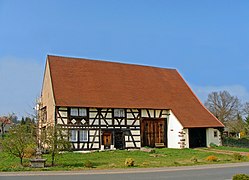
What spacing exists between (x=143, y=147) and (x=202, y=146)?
747 centimetres

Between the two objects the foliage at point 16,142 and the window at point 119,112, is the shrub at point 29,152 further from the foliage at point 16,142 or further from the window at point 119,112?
the window at point 119,112

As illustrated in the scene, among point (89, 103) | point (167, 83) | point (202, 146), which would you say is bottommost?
point (202, 146)

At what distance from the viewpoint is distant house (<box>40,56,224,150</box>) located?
31031mm

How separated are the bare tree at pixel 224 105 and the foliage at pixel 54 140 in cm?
4646

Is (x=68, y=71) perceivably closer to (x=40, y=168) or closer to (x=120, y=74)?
(x=120, y=74)

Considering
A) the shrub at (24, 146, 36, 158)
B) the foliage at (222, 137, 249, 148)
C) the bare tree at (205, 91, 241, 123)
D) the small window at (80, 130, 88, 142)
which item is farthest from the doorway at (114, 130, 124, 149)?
the bare tree at (205, 91, 241, 123)

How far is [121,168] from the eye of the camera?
61.9 ft

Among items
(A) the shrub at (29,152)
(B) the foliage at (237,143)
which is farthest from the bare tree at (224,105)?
(A) the shrub at (29,152)

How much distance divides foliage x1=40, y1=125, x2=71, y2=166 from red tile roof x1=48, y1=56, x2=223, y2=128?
9.48 m

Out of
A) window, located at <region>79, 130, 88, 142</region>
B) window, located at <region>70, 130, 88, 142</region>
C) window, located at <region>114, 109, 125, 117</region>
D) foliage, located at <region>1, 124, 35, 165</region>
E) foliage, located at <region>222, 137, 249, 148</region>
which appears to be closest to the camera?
foliage, located at <region>1, 124, 35, 165</region>

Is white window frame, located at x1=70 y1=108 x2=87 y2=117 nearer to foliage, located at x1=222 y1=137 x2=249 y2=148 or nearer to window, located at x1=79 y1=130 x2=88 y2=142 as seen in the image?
window, located at x1=79 y1=130 x2=88 y2=142

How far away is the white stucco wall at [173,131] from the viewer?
34750mm

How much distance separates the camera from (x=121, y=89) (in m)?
35.2

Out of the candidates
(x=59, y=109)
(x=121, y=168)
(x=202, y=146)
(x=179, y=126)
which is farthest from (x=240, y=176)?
(x=202, y=146)
